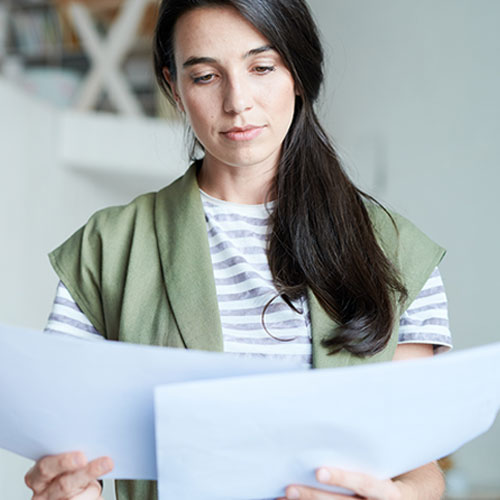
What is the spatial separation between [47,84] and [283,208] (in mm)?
3133

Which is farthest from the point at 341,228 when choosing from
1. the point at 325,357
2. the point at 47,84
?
the point at 47,84

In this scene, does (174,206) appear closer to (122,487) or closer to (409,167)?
(122,487)

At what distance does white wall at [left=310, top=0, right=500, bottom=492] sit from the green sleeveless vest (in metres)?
1.83

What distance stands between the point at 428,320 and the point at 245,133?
399 mm

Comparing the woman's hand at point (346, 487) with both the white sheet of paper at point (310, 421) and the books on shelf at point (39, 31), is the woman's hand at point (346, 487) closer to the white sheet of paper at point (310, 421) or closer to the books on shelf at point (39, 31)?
the white sheet of paper at point (310, 421)

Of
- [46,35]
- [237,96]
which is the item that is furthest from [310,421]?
[46,35]

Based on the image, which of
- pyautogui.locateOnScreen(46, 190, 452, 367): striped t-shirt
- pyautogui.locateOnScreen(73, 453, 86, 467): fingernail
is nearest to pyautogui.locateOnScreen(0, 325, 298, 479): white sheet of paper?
pyautogui.locateOnScreen(73, 453, 86, 467): fingernail

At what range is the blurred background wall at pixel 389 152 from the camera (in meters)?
3.23

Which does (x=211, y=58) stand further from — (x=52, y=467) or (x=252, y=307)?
(x=52, y=467)

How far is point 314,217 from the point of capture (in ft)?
3.91

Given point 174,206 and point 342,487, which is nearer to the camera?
point 342,487

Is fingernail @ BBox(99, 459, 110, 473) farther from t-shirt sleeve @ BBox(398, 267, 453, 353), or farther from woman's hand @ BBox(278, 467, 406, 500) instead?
t-shirt sleeve @ BBox(398, 267, 453, 353)

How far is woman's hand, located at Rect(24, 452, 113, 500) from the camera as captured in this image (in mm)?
877

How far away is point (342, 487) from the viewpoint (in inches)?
33.9
